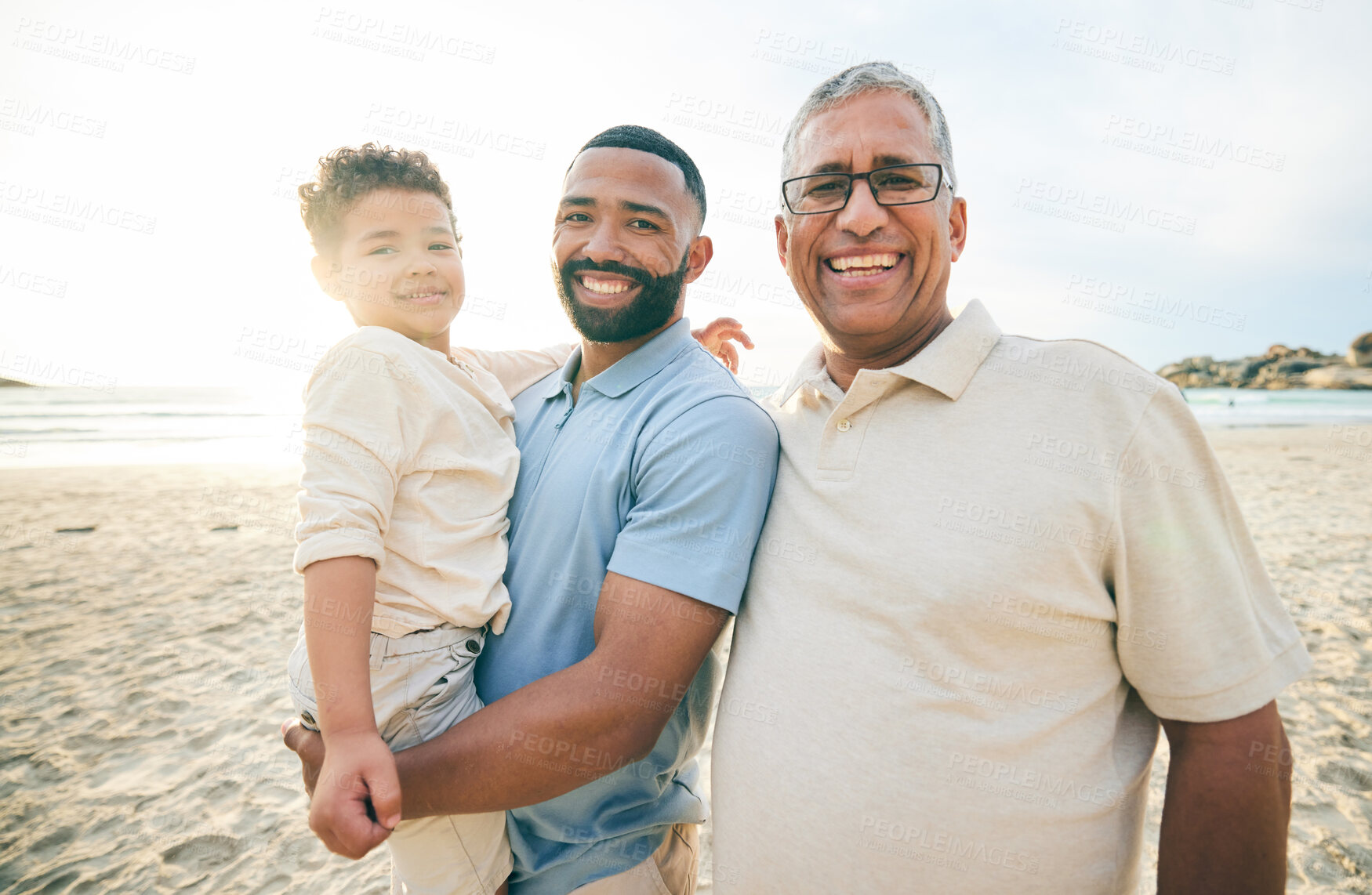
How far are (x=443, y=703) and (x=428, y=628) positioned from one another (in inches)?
8.2

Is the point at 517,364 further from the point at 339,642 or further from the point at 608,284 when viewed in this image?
the point at 339,642

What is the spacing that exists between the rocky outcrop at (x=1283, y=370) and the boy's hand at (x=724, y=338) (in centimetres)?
4974

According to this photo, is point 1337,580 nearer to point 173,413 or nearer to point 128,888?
point 128,888

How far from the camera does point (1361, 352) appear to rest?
1789 inches

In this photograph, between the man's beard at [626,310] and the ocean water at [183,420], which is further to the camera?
the ocean water at [183,420]

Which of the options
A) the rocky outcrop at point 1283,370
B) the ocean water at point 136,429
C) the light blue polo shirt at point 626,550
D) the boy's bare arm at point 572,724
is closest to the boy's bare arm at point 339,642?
the boy's bare arm at point 572,724

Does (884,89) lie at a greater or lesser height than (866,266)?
greater

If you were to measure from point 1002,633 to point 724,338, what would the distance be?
2.05m

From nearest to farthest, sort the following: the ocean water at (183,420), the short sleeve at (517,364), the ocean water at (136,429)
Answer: the short sleeve at (517,364) < the ocean water at (136,429) < the ocean water at (183,420)

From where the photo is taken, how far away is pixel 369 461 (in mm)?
1672

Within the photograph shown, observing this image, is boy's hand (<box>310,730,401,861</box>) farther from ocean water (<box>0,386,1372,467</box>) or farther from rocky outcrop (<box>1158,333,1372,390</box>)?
rocky outcrop (<box>1158,333,1372,390</box>)

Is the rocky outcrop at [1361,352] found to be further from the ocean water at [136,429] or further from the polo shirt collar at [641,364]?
the ocean water at [136,429]

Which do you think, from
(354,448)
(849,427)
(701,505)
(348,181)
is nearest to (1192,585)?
(849,427)

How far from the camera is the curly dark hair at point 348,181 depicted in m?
2.16
